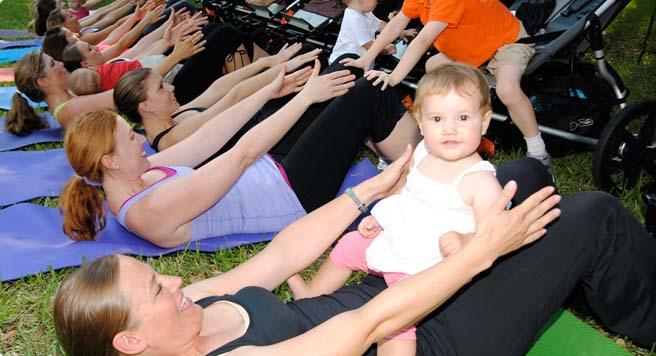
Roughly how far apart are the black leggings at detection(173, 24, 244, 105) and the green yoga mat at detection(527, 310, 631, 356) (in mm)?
3797

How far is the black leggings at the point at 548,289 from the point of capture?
1997 millimetres

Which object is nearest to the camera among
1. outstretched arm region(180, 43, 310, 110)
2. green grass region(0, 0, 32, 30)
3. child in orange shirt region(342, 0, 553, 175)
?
child in orange shirt region(342, 0, 553, 175)

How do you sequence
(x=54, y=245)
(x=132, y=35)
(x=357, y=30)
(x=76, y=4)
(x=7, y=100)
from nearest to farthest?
(x=54, y=245)
(x=357, y=30)
(x=7, y=100)
(x=132, y=35)
(x=76, y=4)

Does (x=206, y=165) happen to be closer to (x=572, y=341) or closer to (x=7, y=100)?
(x=572, y=341)

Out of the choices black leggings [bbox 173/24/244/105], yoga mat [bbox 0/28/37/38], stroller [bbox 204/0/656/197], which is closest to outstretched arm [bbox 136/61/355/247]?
stroller [bbox 204/0/656/197]

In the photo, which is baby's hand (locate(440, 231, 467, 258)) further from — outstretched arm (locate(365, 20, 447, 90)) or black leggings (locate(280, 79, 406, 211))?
outstretched arm (locate(365, 20, 447, 90))

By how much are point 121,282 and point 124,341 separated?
0.16 meters

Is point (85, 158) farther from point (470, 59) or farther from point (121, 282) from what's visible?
point (470, 59)

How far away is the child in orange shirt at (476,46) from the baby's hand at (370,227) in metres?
1.17

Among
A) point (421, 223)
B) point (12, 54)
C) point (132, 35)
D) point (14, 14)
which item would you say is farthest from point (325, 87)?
point (14, 14)

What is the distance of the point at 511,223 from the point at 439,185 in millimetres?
429

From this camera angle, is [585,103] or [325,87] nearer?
[325,87]

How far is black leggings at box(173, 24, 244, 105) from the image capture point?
5.45 metres

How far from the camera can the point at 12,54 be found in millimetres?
9023
